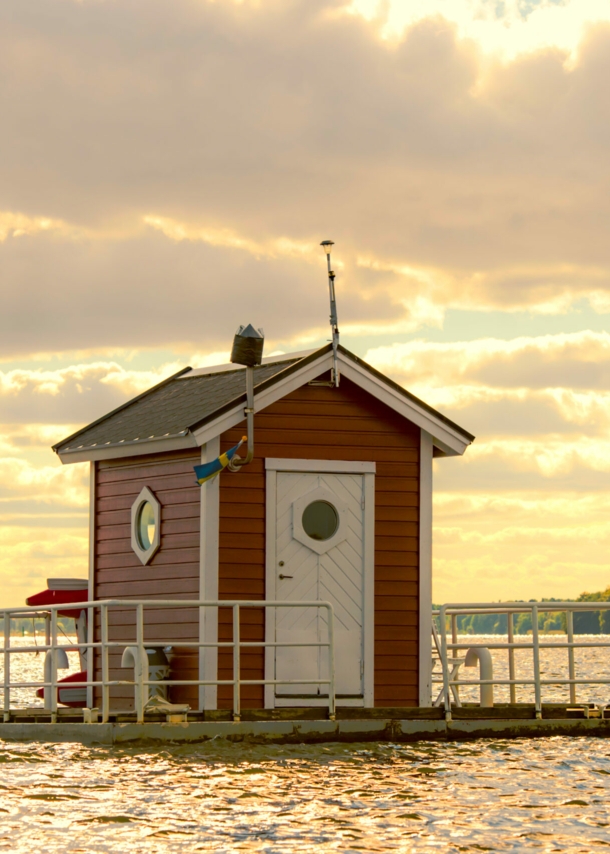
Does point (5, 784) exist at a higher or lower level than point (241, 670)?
lower

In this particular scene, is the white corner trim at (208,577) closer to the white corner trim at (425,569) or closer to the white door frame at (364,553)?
the white door frame at (364,553)

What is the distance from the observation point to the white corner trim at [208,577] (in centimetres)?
1491

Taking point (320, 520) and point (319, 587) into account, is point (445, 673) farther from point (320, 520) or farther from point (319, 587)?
point (320, 520)

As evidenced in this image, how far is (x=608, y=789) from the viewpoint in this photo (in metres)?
13.8

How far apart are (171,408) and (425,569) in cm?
368

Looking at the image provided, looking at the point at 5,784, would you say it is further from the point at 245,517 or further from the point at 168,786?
the point at 245,517

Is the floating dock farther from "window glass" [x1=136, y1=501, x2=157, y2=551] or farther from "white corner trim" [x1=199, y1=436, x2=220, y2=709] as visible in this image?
"window glass" [x1=136, y1=501, x2=157, y2=551]

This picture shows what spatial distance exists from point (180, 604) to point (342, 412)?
137 inches

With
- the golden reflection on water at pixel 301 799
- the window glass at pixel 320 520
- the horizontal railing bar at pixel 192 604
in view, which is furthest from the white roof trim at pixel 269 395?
the golden reflection on water at pixel 301 799

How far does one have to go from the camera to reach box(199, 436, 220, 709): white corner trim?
48.9ft

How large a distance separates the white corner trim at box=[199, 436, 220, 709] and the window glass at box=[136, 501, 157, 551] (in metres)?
1.11

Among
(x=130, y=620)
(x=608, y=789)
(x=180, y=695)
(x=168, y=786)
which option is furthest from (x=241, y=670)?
(x=608, y=789)

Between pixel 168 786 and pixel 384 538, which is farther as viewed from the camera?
pixel 384 538

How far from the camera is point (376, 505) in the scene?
52.3 feet
